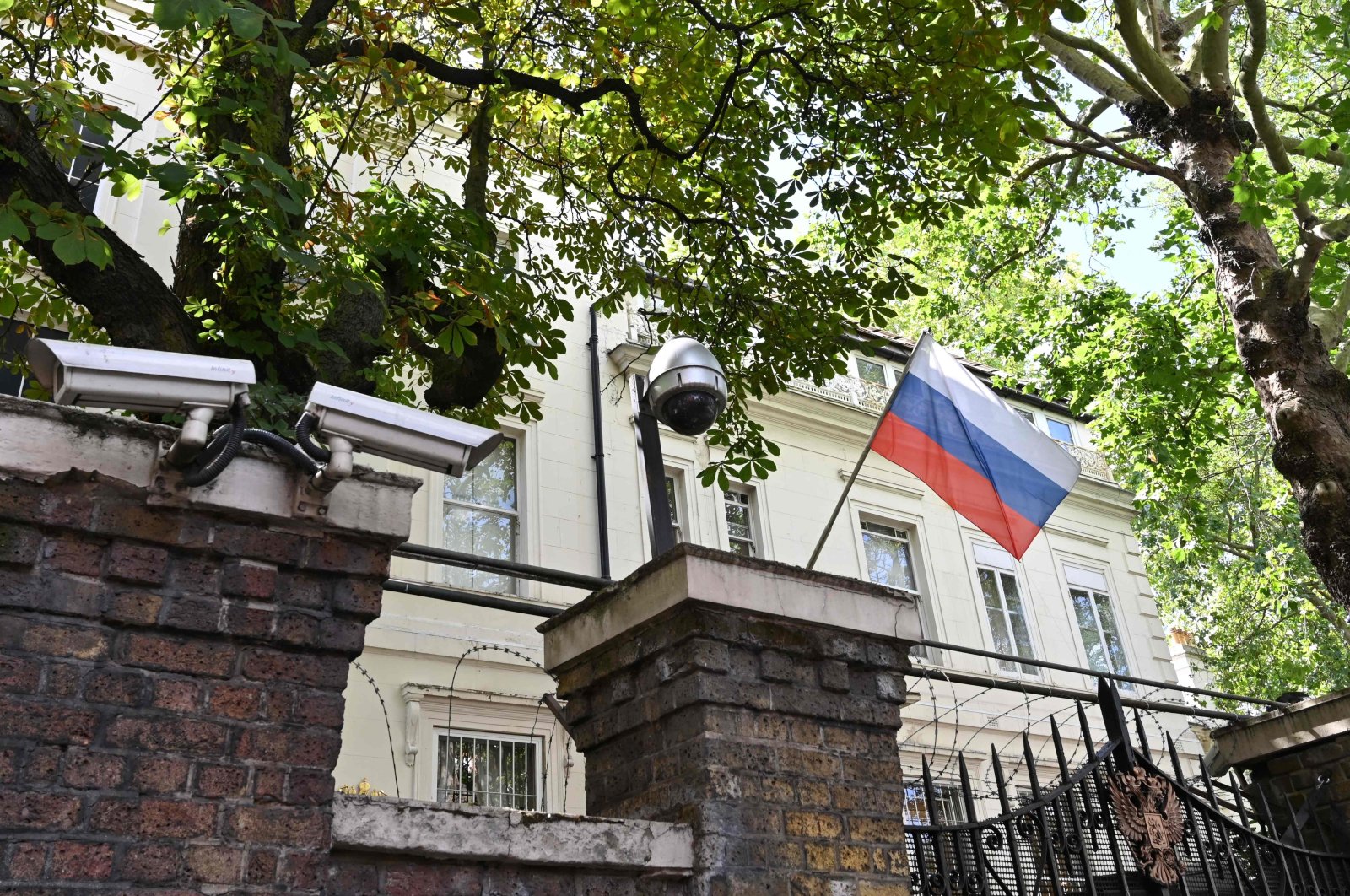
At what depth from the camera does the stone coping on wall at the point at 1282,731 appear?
20.0 feet

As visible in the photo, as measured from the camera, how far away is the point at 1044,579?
61.7ft

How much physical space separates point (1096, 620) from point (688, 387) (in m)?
17.2

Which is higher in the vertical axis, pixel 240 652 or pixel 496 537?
pixel 496 537

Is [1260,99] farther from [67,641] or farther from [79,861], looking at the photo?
[79,861]

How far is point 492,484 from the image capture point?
13.5 metres

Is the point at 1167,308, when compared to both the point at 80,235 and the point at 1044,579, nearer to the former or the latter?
the point at 1044,579

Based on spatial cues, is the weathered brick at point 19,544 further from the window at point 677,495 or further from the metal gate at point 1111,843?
the window at point 677,495

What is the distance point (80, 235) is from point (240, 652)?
7.77 ft

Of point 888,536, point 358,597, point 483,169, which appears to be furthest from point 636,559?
point 358,597

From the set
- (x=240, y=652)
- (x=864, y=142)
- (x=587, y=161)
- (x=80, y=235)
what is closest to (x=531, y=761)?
(x=587, y=161)

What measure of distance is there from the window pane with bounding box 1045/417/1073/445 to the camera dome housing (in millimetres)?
18488

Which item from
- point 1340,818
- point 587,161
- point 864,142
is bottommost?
point 1340,818

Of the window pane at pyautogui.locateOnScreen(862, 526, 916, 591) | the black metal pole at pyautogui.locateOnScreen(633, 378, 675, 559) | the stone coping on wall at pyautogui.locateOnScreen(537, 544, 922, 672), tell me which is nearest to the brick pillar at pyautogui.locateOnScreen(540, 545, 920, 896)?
the stone coping on wall at pyautogui.locateOnScreen(537, 544, 922, 672)

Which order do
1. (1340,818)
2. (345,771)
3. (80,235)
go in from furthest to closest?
(345,771)
(1340,818)
(80,235)
